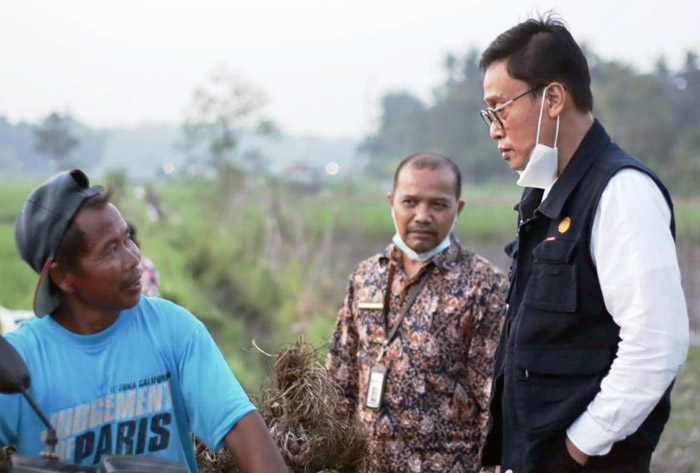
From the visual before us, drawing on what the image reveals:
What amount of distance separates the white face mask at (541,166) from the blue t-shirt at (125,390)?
1045 millimetres

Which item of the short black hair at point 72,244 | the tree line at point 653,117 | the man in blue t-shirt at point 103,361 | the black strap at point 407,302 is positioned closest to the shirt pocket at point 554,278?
the man in blue t-shirt at point 103,361

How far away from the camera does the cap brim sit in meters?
1.91

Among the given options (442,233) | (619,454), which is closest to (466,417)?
(442,233)

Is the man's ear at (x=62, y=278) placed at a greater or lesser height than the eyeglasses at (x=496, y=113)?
lesser

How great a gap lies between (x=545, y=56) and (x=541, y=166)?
0.32m

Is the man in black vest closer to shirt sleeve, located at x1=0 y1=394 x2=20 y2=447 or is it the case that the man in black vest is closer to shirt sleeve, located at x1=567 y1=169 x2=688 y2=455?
shirt sleeve, located at x1=567 y1=169 x2=688 y2=455

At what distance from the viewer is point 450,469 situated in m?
3.22

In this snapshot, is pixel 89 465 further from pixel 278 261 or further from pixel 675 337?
pixel 278 261

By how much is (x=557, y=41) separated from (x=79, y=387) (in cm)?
162

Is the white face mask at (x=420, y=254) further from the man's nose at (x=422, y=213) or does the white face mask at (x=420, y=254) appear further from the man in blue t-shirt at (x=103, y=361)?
the man in blue t-shirt at (x=103, y=361)

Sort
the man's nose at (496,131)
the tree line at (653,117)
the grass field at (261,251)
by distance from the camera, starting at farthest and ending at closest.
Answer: the tree line at (653,117), the grass field at (261,251), the man's nose at (496,131)

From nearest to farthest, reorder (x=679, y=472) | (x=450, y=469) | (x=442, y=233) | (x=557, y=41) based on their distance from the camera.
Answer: (x=557, y=41), (x=450, y=469), (x=442, y=233), (x=679, y=472)

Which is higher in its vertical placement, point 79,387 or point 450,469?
point 79,387

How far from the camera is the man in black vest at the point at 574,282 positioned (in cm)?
210
